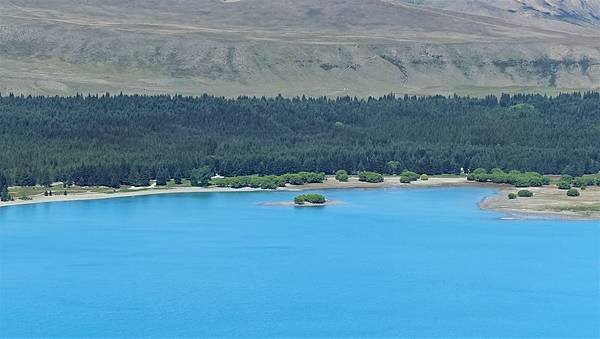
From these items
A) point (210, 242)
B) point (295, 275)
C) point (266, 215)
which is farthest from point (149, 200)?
point (295, 275)

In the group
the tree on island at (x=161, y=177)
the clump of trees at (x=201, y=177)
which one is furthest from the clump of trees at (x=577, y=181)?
the tree on island at (x=161, y=177)

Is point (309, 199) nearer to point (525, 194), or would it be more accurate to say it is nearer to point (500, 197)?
point (500, 197)

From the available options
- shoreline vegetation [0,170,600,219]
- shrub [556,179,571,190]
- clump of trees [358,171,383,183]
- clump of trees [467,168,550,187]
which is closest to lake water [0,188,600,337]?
shoreline vegetation [0,170,600,219]

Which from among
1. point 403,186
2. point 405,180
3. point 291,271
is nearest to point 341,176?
point 405,180

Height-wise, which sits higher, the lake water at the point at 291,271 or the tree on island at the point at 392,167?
the lake water at the point at 291,271

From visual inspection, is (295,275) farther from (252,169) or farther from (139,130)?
(139,130)

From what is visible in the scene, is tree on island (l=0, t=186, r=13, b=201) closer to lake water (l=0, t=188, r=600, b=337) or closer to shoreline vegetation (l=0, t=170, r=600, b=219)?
shoreline vegetation (l=0, t=170, r=600, b=219)

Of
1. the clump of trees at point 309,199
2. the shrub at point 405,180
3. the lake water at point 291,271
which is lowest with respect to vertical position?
the shrub at point 405,180

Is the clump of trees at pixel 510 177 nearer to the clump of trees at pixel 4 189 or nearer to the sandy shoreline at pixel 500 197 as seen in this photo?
the sandy shoreline at pixel 500 197
